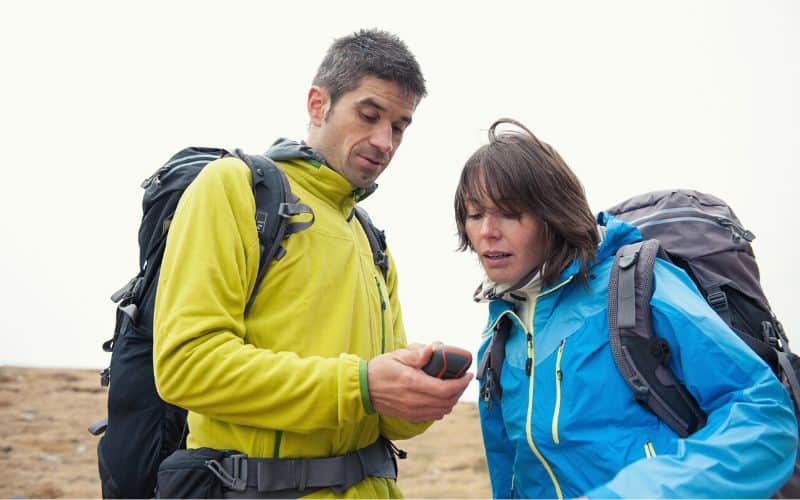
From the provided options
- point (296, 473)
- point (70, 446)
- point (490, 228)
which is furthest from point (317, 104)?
point (70, 446)

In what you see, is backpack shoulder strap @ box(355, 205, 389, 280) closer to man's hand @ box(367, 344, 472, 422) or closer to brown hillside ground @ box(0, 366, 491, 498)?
man's hand @ box(367, 344, 472, 422)

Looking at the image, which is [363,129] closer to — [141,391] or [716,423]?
[141,391]

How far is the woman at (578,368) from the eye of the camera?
261 cm

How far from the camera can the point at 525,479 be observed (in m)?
3.32

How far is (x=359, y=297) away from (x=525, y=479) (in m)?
1.15

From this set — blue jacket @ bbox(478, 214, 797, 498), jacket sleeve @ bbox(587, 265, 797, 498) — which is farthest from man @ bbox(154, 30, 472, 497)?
jacket sleeve @ bbox(587, 265, 797, 498)

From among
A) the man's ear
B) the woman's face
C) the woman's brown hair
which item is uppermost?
the man's ear

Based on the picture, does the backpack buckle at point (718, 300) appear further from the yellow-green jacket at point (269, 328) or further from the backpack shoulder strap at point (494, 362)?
the yellow-green jacket at point (269, 328)

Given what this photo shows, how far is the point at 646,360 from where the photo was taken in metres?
2.90

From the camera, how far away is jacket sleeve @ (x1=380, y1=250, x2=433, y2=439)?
11.1 ft

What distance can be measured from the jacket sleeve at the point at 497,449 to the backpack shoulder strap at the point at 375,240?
70 centimetres

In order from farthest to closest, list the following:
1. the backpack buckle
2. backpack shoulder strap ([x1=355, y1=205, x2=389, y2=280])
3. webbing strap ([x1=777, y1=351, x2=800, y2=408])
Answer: backpack shoulder strap ([x1=355, y1=205, x2=389, y2=280]) → the backpack buckle → webbing strap ([x1=777, y1=351, x2=800, y2=408])

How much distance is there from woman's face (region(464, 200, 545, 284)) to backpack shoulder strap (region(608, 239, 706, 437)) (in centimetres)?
56

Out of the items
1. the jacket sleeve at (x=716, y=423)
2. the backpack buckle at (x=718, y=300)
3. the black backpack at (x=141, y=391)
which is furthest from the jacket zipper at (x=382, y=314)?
the backpack buckle at (x=718, y=300)
